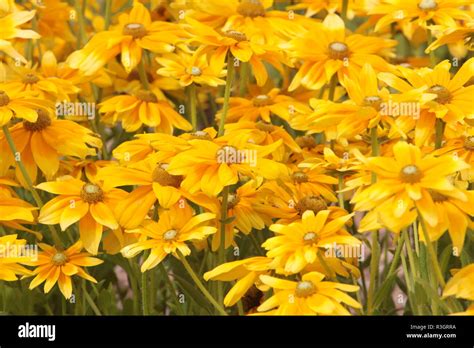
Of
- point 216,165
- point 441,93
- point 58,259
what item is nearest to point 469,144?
point 441,93

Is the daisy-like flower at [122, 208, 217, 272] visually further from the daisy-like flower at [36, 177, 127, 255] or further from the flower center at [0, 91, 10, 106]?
the flower center at [0, 91, 10, 106]

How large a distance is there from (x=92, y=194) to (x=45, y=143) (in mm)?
170

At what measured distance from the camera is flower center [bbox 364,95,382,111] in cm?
126

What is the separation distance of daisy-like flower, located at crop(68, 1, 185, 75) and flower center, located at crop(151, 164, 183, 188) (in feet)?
1.08

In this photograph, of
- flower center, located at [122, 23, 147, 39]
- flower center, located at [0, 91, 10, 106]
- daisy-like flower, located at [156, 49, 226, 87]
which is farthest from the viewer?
flower center, located at [122, 23, 147, 39]

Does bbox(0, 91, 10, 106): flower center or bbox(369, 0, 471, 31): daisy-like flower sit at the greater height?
bbox(369, 0, 471, 31): daisy-like flower

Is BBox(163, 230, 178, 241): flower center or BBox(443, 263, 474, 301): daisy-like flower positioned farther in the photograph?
BBox(163, 230, 178, 241): flower center

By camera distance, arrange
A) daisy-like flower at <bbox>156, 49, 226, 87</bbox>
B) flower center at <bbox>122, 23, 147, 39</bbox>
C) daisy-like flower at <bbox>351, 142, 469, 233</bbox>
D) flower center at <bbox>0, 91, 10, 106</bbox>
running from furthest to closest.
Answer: flower center at <bbox>122, 23, 147, 39</bbox>, daisy-like flower at <bbox>156, 49, 226, 87</bbox>, flower center at <bbox>0, 91, 10, 106</bbox>, daisy-like flower at <bbox>351, 142, 469, 233</bbox>

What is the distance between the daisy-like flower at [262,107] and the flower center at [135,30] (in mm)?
161

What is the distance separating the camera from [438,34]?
4.71 feet

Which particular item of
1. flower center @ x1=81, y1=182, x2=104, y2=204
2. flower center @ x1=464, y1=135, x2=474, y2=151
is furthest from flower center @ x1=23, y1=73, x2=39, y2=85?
flower center @ x1=464, y1=135, x2=474, y2=151

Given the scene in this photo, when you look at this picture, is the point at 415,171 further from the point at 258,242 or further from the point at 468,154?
the point at 258,242

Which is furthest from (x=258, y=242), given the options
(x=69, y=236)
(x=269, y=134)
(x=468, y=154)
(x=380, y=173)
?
(x=380, y=173)

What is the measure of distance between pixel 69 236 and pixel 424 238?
22.5 inches
